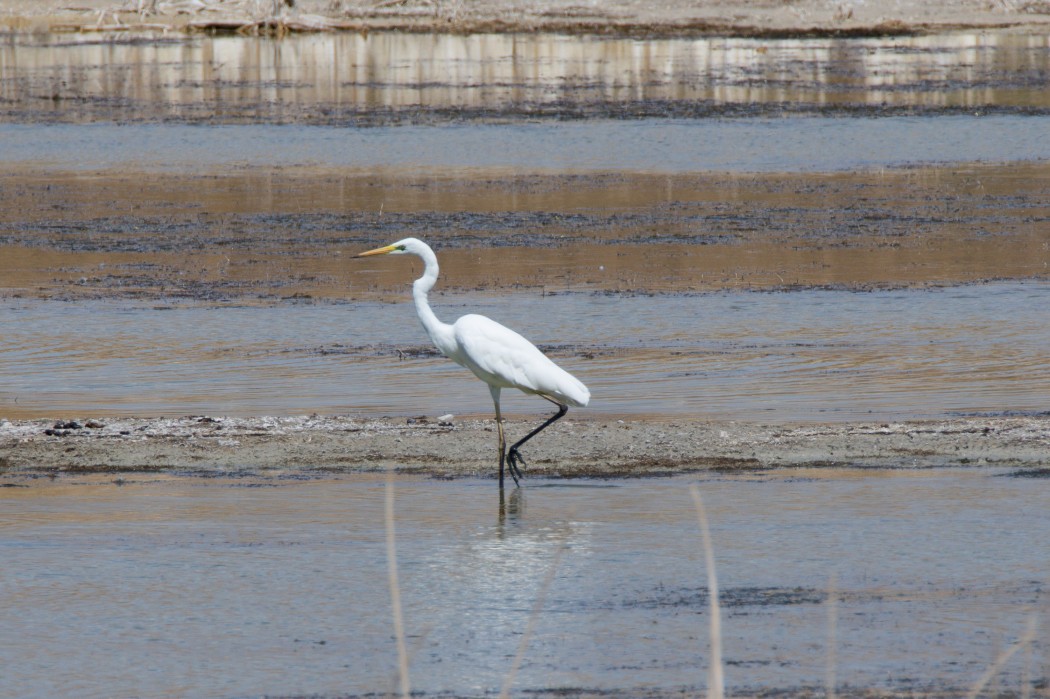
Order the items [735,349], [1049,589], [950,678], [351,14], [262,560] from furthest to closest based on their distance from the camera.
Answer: [351,14], [735,349], [262,560], [1049,589], [950,678]

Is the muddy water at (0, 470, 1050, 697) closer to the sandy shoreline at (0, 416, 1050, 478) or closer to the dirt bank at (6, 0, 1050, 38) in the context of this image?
the sandy shoreline at (0, 416, 1050, 478)

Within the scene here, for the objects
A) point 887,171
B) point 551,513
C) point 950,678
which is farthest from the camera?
point 887,171

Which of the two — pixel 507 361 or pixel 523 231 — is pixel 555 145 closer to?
pixel 523 231

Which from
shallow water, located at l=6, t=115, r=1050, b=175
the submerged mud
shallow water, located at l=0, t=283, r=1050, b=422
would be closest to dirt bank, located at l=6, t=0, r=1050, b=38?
shallow water, located at l=6, t=115, r=1050, b=175

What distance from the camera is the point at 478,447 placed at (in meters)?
9.69

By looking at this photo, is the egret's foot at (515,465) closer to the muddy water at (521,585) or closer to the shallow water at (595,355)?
the muddy water at (521,585)

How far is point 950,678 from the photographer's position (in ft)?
19.0

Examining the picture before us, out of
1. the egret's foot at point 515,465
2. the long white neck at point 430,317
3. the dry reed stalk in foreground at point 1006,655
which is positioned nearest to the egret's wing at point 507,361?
the long white neck at point 430,317

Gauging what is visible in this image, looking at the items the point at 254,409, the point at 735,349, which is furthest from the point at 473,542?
the point at 735,349

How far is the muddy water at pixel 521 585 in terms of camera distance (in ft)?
19.8

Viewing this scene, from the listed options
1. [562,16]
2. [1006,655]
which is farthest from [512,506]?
[562,16]

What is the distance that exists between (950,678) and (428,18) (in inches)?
2433

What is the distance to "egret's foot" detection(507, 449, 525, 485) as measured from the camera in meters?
8.95

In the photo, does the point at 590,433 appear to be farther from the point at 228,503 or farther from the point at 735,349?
the point at 735,349
